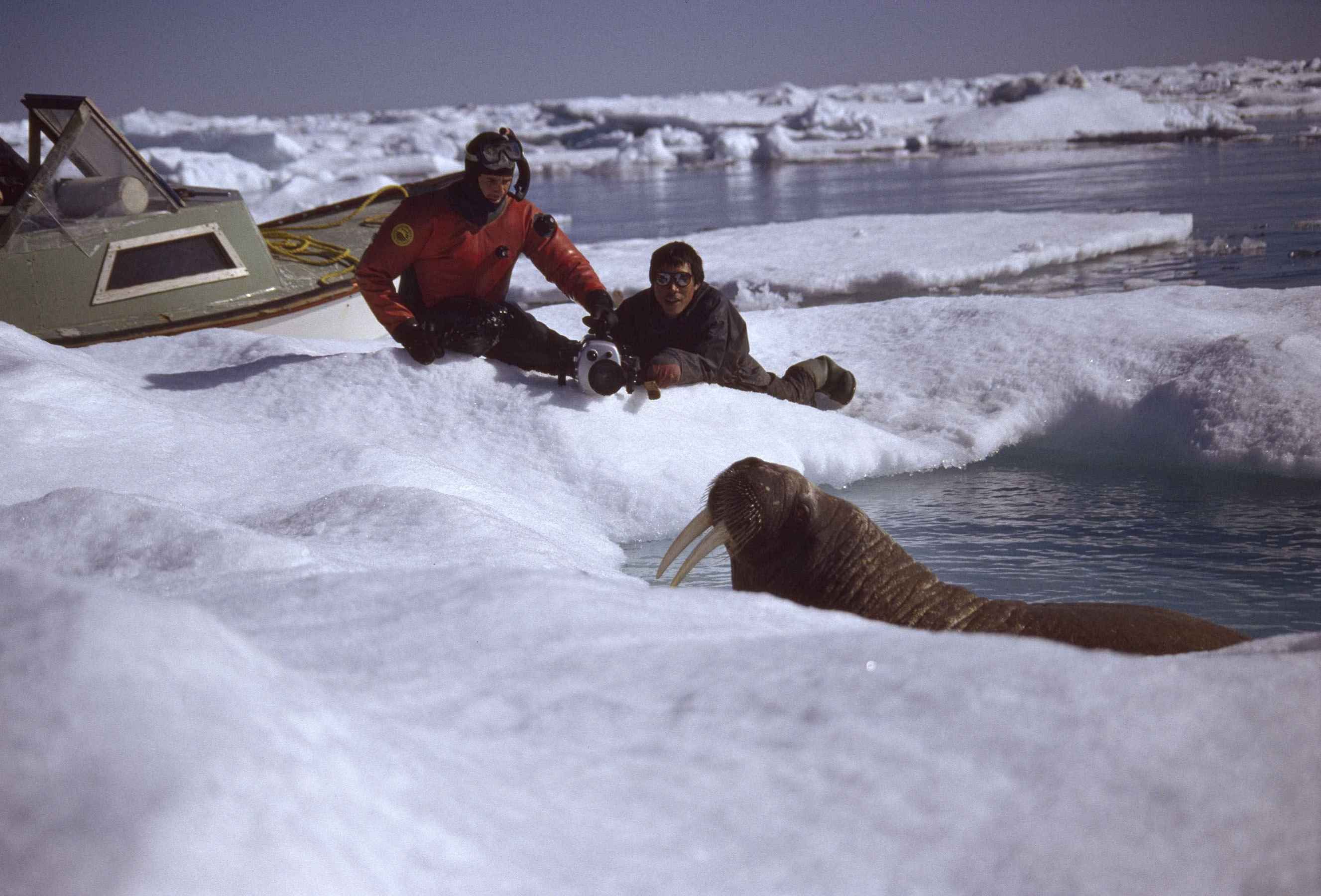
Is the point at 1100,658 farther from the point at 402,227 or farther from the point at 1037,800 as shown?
the point at 402,227

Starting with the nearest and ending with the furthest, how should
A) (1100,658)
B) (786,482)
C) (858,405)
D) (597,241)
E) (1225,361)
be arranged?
1. (1100,658)
2. (786,482)
3. (1225,361)
4. (858,405)
5. (597,241)

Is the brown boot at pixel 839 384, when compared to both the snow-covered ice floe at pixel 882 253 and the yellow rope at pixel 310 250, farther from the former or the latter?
the snow-covered ice floe at pixel 882 253

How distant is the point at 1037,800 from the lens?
1056mm

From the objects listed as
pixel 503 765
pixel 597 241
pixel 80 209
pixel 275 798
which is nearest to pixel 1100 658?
pixel 503 765

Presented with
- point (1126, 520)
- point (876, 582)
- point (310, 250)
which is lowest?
point (1126, 520)

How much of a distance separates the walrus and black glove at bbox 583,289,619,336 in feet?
4.58

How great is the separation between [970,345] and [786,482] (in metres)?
2.76

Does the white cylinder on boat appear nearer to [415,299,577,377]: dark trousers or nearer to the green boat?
the green boat

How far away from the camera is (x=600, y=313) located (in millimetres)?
3889

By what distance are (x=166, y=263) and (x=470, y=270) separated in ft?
8.08

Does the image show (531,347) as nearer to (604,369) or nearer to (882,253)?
(604,369)

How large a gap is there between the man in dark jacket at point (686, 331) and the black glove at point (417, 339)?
2.19 ft

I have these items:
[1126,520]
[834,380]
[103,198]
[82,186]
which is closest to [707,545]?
[1126,520]

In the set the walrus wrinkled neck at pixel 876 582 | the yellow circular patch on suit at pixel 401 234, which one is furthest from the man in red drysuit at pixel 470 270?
the walrus wrinkled neck at pixel 876 582
